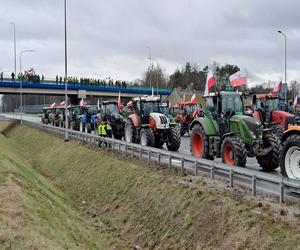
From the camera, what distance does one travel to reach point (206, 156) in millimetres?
15891

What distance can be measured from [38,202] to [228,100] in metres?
7.79

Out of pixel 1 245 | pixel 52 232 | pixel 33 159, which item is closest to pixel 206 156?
pixel 52 232

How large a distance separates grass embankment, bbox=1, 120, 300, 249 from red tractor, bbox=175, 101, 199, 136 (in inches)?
562

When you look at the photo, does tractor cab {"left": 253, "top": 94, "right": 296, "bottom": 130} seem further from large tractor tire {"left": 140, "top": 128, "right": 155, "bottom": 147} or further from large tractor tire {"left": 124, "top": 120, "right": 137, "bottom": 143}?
large tractor tire {"left": 124, "top": 120, "right": 137, "bottom": 143}

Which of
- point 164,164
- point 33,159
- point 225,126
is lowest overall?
point 33,159

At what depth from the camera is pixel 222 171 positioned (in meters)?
12.5

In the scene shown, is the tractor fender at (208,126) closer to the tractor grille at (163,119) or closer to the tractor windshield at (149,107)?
the tractor grille at (163,119)

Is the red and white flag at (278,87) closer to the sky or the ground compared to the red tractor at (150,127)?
closer to the sky

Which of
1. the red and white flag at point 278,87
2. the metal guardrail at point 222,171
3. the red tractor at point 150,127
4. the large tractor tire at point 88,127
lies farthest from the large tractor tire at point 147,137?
the large tractor tire at point 88,127

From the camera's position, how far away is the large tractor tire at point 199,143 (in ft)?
52.1

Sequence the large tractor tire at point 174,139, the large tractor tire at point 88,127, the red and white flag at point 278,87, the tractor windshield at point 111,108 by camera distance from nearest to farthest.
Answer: the large tractor tire at point 174,139, the red and white flag at point 278,87, the tractor windshield at point 111,108, the large tractor tire at point 88,127

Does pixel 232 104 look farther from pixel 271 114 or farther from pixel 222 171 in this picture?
pixel 271 114

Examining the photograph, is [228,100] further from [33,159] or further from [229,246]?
[33,159]

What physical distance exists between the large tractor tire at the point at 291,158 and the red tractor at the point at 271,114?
964cm
